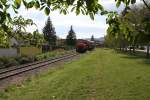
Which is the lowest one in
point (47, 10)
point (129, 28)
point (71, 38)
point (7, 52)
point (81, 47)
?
point (81, 47)

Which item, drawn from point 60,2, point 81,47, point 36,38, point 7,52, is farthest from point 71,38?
point 60,2

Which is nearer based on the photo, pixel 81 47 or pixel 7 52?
pixel 7 52

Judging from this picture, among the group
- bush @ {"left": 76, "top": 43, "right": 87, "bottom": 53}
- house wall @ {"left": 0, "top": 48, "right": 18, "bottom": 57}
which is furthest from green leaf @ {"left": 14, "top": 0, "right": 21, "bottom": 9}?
bush @ {"left": 76, "top": 43, "right": 87, "bottom": 53}

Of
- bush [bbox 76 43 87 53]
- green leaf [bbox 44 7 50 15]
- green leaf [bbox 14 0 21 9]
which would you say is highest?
green leaf [bbox 14 0 21 9]

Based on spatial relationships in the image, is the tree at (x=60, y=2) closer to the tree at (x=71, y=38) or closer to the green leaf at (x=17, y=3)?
the green leaf at (x=17, y=3)

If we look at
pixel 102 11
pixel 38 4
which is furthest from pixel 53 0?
pixel 102 11

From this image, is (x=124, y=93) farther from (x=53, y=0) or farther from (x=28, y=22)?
(x=53, y=0)

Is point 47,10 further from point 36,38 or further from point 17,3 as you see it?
point 36,38

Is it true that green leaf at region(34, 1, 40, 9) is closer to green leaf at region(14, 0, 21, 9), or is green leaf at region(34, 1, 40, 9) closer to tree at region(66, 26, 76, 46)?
green leaf at region(14, 0, 21, 9)

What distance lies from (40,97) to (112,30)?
9.20m

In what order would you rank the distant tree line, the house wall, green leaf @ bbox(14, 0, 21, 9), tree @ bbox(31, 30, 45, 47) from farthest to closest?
the house wall
tree @ bbox(31, 30, 45, 47)
green leaf @ bbox(14, 0, 21, 9)
the distant tree line

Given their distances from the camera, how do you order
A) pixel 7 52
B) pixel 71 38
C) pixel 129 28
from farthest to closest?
pixel 71 38 → pixel 7 52 → pixel 129 28

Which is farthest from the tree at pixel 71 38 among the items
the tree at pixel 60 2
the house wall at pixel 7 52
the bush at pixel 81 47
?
the tree at pixel 60 2

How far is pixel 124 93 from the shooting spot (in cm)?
1298
